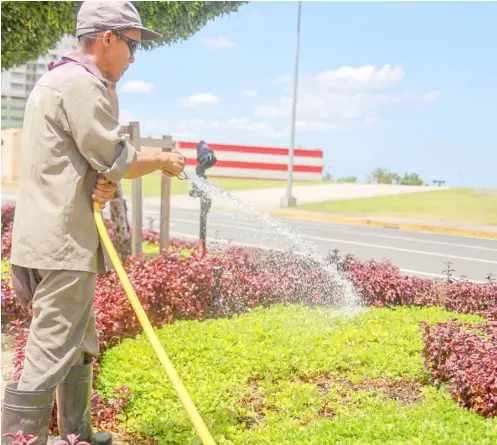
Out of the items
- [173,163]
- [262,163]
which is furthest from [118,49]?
[262,163]

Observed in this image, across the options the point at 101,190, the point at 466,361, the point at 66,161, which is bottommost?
the point at 466,361

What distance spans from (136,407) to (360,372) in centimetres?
141

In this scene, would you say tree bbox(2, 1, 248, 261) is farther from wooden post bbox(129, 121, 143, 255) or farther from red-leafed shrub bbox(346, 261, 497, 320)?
red-leafed shrub bbox(346, 261, 497, 320)

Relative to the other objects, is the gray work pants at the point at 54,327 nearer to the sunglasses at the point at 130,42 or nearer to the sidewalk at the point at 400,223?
the sunglasses at the point at 130,42

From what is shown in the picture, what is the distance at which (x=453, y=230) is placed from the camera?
9.51 meters

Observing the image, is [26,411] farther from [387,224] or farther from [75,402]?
[387,224]

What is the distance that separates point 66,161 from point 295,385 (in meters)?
2.08

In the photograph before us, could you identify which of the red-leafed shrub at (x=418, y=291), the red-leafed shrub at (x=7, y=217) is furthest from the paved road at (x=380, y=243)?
→ the red-leafed shrub at (x=7, y=217)

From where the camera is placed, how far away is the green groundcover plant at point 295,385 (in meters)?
3.55

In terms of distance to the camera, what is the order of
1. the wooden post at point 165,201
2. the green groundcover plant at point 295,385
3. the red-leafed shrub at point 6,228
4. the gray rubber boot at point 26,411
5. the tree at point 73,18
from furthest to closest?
the red-leafed shrub at point 6,228
the tree at point 73,18
the wooden post at point 165,201
the green groundcover plant at point 295,385
the gray rubber boot at point 26,411

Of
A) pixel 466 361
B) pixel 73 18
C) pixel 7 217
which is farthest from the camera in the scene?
pixel 7 217

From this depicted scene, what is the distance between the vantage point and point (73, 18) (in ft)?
33.5

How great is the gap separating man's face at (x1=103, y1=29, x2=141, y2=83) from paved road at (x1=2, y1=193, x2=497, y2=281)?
11.8 feet

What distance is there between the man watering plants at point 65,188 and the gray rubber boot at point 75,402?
0.19 m
